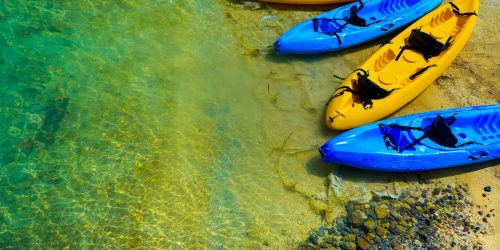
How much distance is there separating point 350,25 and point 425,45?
1424 mm

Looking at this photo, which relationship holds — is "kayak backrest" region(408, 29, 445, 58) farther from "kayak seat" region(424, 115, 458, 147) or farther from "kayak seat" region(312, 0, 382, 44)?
"kayak seat" region(424, 115, 458, 147)

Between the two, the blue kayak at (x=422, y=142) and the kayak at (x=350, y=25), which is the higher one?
the kayak at (x=350, y=25)

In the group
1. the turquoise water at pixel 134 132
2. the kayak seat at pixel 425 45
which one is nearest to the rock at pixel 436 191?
the turquoise water at pixel 134 132

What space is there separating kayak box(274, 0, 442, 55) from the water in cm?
32

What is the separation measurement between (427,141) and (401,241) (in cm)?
160

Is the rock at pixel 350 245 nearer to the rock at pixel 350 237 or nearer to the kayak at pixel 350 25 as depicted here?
the rock at pixel 350 237

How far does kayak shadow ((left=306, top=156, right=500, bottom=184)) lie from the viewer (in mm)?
6762

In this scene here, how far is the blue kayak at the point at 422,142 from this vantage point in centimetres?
648

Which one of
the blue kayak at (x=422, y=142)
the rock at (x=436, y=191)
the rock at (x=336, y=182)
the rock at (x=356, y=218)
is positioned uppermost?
the blue kayak at (x=422, y=142)

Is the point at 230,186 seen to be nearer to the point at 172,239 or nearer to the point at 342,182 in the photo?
the point at 172,239

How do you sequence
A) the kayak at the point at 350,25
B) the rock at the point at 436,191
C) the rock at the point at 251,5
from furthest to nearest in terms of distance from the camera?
the rock at the point at 251,5, the kayak at the point at 350,25, the rock at the point at 436,191

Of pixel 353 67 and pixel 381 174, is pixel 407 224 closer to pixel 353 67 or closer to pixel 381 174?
pixel 381 174

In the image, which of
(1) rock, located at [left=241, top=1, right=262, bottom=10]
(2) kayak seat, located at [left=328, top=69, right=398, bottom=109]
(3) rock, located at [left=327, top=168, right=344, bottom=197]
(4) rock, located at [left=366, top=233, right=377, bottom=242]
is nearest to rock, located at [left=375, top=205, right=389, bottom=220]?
(4) rock, located at [left=366, top=233, right=377, bottom=242]

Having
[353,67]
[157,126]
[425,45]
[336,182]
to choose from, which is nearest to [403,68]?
[425,45]
